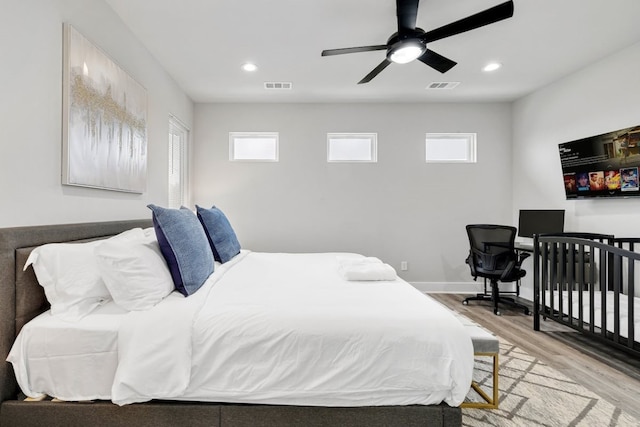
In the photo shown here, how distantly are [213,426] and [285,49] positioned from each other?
2957mm

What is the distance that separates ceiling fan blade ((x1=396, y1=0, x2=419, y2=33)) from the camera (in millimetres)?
1829

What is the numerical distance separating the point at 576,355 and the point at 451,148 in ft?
9.63

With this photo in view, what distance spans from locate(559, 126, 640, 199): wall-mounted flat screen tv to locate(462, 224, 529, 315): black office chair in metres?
0.88

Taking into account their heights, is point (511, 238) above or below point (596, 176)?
below

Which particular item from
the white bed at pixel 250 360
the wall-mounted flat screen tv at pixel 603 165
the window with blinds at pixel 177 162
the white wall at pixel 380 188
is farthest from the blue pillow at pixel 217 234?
the wall-mounted flat screen tv at pixel 603 165

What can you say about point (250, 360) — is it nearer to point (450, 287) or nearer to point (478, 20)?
point (478, 20)

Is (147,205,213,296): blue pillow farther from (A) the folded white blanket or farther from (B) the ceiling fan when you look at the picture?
(B) the ceiling fan

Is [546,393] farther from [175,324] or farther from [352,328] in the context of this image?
[175,324]

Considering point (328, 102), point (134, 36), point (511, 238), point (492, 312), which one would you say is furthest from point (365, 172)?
point (134, 36)

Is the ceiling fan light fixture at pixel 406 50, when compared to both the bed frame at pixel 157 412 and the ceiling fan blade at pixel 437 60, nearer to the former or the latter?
the ceiling fan blade at pixel 437 60

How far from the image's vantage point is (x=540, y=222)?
11.8 ft

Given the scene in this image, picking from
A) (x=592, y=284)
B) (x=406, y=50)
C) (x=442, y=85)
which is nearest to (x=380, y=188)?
(x=442, y=85)

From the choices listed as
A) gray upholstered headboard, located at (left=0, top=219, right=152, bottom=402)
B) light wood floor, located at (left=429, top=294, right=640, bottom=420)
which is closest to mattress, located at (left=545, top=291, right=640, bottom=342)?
light wood floor, located at (left=429, top=294, right=640, bottom=420)

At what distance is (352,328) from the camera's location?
1.33m
